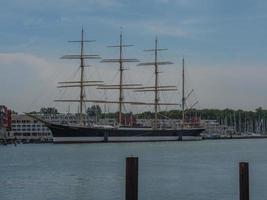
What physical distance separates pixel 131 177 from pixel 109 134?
129 metres

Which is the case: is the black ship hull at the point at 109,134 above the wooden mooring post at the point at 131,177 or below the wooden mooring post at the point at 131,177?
above

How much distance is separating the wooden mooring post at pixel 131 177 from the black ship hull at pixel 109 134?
400ft

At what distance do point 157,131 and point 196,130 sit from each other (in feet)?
52.7

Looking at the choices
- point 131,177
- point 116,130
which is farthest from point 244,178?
point 116,130

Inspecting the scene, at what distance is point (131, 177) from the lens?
2136 centimetres

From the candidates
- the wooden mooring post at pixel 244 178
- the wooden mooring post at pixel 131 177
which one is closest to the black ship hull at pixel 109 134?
the wooden mooring post at pixel 244 178

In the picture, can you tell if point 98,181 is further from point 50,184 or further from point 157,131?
point 157,131

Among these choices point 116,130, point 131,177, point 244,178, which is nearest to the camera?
point 131,177

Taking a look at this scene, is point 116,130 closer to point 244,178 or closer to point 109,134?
point 109,134

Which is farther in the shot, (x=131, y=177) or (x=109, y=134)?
(x=109, y=134)

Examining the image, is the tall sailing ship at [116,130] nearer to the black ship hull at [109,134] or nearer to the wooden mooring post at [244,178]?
the black ship hull at [109,134]

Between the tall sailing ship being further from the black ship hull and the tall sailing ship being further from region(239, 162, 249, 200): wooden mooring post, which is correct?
region(239, 162, 249, 200): wooden mooring post

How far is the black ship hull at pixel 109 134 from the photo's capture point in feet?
472

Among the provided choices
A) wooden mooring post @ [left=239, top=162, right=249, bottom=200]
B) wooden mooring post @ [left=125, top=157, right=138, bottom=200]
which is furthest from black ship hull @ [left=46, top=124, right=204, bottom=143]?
wooden mooring post @ [left=125, top=157, right=138, bottom=200]
